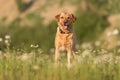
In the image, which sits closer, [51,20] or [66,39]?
[66,39]

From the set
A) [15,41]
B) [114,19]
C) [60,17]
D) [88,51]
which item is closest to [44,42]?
[15,41]

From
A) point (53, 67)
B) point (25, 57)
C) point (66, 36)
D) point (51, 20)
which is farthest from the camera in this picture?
point (51, 20)

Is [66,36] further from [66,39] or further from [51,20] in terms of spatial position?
[51,20]

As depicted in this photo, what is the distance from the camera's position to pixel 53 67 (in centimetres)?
834

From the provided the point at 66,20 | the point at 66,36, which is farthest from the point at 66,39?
the point at 66,20

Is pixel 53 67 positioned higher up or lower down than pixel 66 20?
lower down

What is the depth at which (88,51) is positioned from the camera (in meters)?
9.27

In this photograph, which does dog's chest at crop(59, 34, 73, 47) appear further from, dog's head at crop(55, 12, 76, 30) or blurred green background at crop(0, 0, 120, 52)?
blurred green background at crop(0, 0, 120, 52)

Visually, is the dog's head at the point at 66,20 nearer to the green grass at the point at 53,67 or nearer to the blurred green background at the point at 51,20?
the green grass at the point at 53,67

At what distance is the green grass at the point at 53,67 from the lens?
7738 mm

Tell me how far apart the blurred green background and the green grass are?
25.1 m

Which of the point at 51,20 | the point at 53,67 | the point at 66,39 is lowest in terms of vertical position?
the point at 53,67

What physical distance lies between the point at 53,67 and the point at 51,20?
29120 millimetres

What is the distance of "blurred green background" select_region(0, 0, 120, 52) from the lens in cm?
3600
